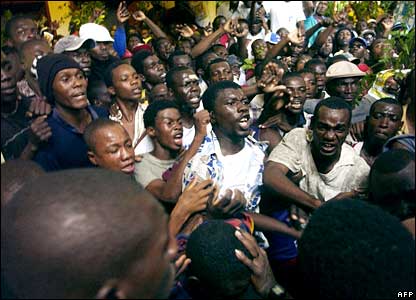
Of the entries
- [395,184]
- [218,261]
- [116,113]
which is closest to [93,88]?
[116,113]

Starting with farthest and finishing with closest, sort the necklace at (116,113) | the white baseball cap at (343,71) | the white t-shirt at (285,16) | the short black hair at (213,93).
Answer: the white t-shirt at (285,16) → the white baseball cap at (343,71) → the necklace at (116,113) → the short black hair at (213,93)

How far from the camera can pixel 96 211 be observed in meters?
0.89

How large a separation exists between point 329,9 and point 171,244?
8.80m

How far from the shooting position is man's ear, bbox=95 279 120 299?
0.90m

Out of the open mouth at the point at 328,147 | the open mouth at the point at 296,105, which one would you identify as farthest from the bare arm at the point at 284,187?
the open mouth at the point at 296,105

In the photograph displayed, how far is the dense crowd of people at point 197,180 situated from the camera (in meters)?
0.90

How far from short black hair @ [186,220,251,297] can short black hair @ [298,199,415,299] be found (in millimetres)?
338

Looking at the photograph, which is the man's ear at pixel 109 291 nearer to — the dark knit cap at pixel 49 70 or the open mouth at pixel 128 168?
the open mouth at pixel 128 168

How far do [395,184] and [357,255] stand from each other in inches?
27.9

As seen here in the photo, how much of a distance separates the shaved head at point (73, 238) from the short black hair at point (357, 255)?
1.80ft

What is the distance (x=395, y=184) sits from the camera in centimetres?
175

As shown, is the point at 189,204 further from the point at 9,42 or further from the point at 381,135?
the point at 9,42

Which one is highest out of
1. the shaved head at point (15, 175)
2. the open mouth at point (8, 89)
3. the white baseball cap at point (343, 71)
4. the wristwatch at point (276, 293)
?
the open mouth at point (8, 89)

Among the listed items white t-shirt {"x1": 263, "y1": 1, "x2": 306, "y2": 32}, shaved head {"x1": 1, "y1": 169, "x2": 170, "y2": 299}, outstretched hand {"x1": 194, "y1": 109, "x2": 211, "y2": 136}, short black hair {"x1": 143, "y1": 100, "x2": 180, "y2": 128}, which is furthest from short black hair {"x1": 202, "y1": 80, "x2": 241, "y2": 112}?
white t-shirt {"x1": 263, "y1": 1, "x2": 306, "y2": 32}
